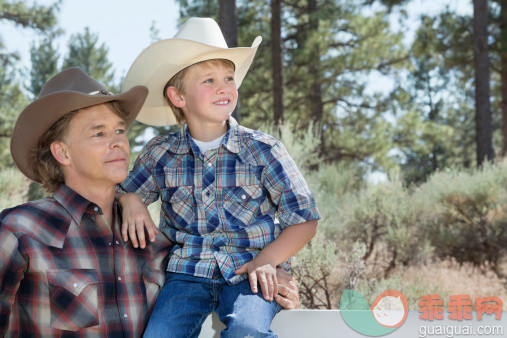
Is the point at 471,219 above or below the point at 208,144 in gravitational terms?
below

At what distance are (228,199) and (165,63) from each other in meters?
0.77

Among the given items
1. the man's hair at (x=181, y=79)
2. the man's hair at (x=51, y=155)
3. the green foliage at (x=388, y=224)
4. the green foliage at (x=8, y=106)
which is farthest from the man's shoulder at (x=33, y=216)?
the green foliage at (x=8, y=106)

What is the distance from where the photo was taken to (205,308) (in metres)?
2.27

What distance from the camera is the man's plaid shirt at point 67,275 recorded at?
79.0 inches

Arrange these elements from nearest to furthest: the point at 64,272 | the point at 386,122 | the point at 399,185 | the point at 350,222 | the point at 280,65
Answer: the point at 64,272, the point at 350,222, the point at 399,185, the point at 280,65, the point at 386,122

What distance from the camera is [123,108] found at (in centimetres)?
246

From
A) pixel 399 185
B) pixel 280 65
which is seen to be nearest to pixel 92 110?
pixel 399 185

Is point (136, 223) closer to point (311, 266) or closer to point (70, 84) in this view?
point (70, 84)

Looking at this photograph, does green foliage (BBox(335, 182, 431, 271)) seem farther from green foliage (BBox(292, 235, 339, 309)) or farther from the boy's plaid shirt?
the boy's plaid shirt

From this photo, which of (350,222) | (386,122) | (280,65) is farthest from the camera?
(386,122)

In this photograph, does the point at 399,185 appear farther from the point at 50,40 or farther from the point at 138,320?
the point at 50,40

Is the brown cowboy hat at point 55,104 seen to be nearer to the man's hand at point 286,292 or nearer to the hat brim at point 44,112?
the hat brim at point 44,112

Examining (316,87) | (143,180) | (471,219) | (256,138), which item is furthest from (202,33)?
(316,87)

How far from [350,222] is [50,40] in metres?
10.6
